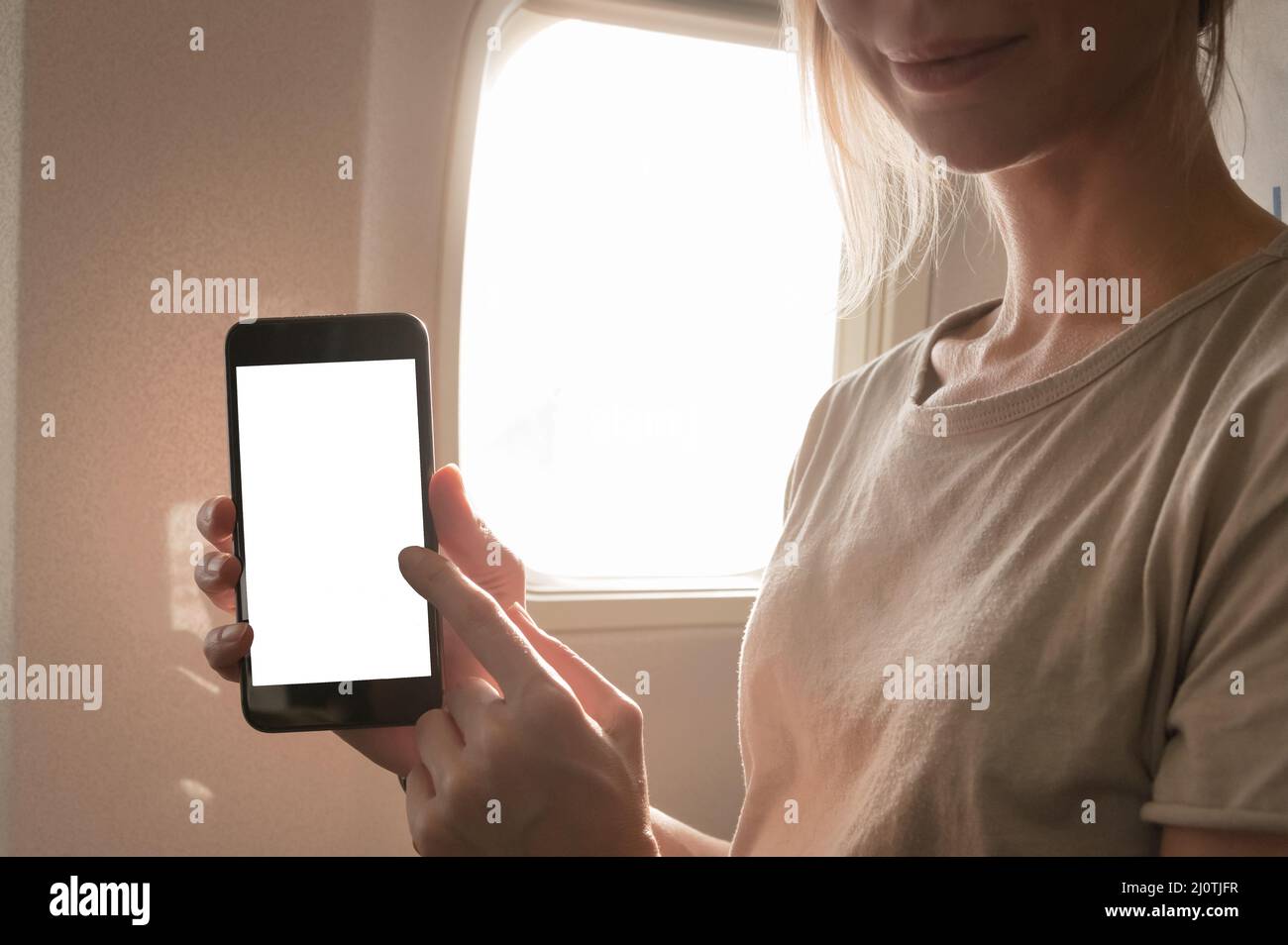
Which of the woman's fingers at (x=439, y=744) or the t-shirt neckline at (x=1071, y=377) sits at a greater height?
the t-shirt neckline at (x=1071, y=377)

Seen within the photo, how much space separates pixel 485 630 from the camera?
1.97 ft

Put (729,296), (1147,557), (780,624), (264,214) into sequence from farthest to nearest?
(729,296)
(264,214)
(780,624)
(1147,557)


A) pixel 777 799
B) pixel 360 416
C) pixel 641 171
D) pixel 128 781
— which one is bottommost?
pixel 128 781

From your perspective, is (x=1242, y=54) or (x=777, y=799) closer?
(x=777, y=799)

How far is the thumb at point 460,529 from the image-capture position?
707 mm

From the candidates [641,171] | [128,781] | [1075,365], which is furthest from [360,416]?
[641,171]

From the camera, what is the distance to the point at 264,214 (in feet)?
4.23

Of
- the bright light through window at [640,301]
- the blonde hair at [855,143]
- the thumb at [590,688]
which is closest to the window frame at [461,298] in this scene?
the bright light through window at [640,301]

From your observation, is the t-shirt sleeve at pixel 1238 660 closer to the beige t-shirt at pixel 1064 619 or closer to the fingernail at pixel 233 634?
the beige t-shirt at pixel 1064 619

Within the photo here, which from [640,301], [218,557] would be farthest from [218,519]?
[640,301]

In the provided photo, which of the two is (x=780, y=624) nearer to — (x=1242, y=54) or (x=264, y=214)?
(x=264, y=214)

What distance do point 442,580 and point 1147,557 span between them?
40cm

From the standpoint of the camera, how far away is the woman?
48 cm

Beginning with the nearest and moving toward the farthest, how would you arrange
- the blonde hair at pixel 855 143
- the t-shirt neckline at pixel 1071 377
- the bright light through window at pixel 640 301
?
the t-shirt neckline at pixel 1071 377 < the blonde hair at pixel 855 143 < the bright light through window at pixel 640 301
